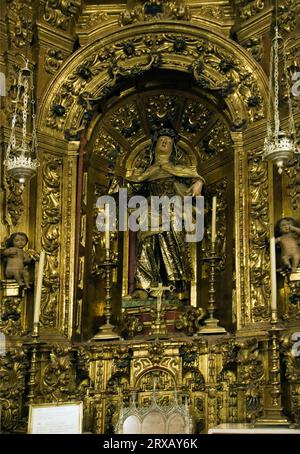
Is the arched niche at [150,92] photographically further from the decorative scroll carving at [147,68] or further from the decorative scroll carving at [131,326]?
the decorative scroll carving at [131,326]

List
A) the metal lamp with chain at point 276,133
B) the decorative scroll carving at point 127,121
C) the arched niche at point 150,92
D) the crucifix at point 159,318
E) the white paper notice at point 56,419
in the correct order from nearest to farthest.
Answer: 1. the white paper notice at point 56,419
2. the metal lamp with chain at point 276,133
3. the crucifix at point 159,318
4. the arched niche at point 150,92
5. the decorative scroll carving at point 127,121

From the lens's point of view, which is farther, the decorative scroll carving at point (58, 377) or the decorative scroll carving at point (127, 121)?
Answer: the decorative scroll carving at point (127, 121)

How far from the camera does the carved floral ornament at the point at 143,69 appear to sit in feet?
31.6

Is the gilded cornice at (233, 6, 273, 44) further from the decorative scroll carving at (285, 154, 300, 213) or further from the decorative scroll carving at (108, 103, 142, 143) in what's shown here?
the decorative scroll carving at (285, 154, 300, 213)

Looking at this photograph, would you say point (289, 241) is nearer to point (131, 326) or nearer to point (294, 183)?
point (294, 183)

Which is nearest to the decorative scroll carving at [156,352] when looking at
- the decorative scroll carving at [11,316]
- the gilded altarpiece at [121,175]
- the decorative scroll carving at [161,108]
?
the gilded altarpiece at [121,175]

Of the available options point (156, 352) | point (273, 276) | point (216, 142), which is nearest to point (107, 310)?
point (156, 352)

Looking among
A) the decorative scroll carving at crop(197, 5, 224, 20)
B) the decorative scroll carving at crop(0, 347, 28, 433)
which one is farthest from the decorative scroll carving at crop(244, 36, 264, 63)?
the decorative scroll carving at crop(0, 347, 28, 433)

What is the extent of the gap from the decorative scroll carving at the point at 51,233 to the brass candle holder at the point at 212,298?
1696mm

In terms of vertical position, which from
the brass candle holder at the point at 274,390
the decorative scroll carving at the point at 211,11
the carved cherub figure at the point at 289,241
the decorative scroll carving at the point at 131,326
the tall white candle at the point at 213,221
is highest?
the decorative scroll carving at the point at 211,11

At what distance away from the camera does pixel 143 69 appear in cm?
989
